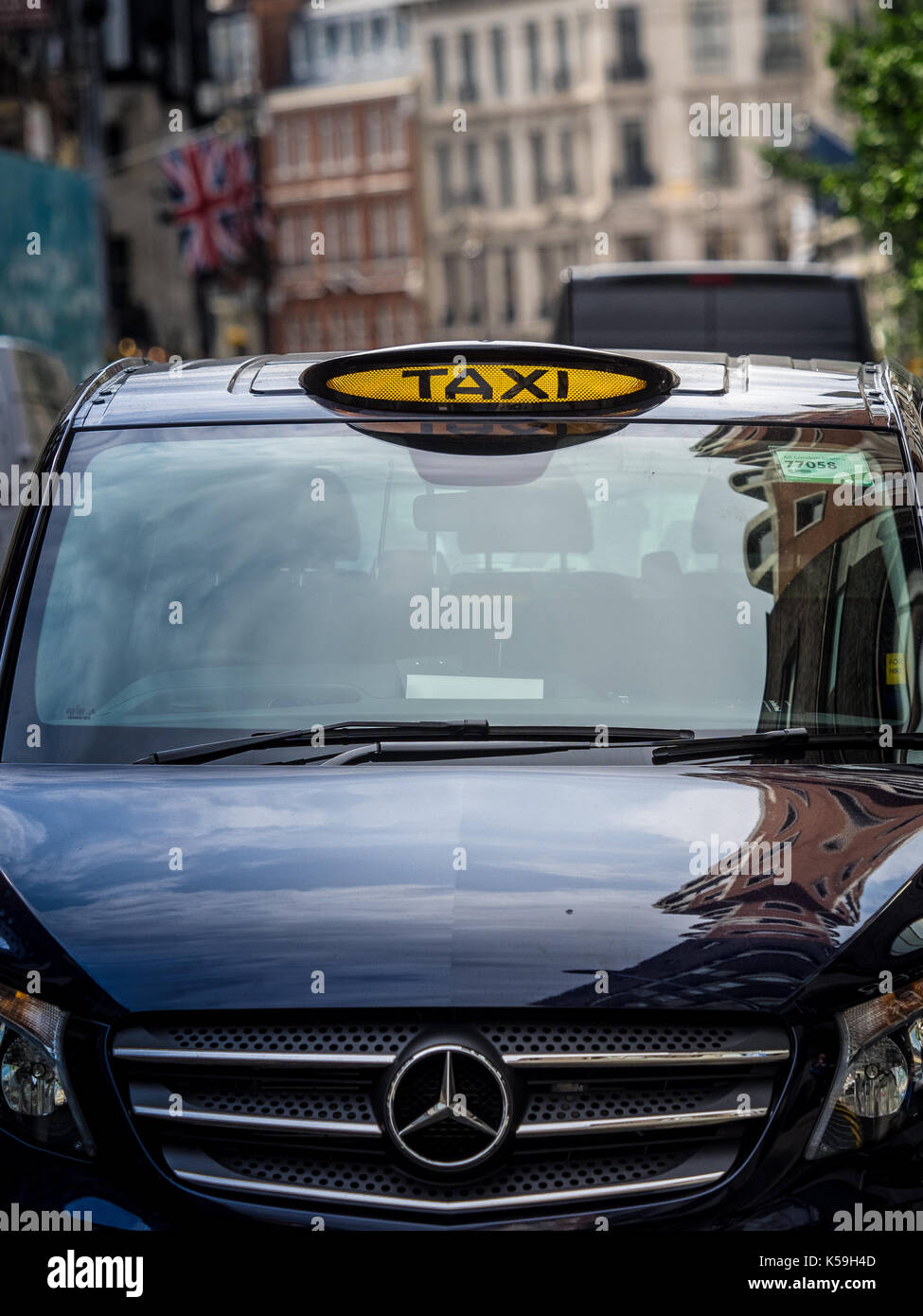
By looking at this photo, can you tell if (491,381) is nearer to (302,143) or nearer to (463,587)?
(463,587)

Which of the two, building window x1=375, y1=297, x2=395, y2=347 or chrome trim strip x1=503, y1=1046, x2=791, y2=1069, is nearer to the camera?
chrome trim strip x1=503, y1=1046, x2=791, y2=1069

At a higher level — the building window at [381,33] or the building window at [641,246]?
the building window at [381,33]

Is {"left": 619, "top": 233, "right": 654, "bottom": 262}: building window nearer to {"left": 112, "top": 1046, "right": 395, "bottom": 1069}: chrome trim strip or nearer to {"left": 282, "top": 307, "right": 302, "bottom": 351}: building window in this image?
{"left": 282, "top": 307, "right": 302, "bottom": 351}: building window

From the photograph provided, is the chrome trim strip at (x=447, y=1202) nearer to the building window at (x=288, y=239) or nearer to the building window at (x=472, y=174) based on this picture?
the building window at (x=472, y=174)

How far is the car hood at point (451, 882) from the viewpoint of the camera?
2881 mm

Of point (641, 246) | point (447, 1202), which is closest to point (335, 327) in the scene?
point (641, 246)

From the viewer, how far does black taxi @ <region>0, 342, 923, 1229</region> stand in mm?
2838

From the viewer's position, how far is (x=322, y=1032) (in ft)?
Answer: 9.39

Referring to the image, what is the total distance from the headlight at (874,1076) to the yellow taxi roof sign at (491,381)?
165 cm

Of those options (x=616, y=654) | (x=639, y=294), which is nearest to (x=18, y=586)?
(x=616, y=654)

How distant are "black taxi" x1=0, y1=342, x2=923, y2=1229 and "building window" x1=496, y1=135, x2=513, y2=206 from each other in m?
97.2

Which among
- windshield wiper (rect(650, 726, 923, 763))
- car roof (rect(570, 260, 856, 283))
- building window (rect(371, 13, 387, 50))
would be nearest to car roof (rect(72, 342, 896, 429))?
windshield wiper (rect(650, 726, 923, 763))
